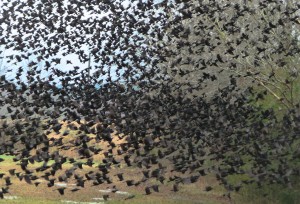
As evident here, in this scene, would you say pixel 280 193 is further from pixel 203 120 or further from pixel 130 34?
pixel 130 34

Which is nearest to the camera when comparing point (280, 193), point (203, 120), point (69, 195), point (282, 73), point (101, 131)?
point (101, 131)

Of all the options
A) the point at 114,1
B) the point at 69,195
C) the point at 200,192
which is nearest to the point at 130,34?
the point at 114,1

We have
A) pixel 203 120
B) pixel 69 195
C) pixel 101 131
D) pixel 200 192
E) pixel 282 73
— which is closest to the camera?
pixel 101 131

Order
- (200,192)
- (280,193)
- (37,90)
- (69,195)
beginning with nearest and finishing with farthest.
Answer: (37,90) < (280,193) < (69,195) < (200,192)

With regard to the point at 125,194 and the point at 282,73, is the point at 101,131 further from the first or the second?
the point at 125,194

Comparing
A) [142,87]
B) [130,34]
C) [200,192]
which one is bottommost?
[200,192]

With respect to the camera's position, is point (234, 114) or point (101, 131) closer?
point (101, 131)

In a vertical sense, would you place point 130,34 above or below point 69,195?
above

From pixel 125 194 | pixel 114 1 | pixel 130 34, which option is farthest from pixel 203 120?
pixel 125 194

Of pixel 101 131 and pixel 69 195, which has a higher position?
pixel 101 131
